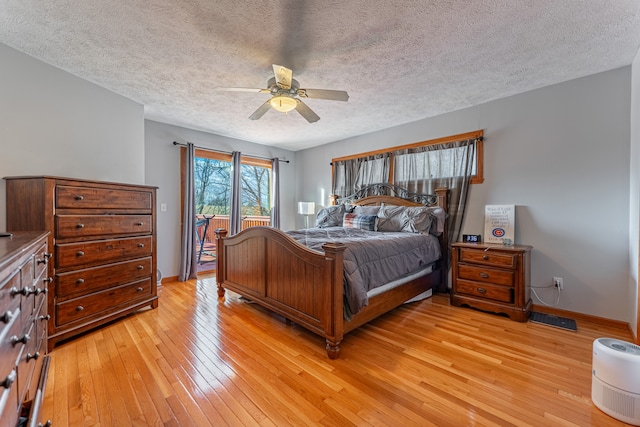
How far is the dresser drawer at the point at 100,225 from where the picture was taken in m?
2.15

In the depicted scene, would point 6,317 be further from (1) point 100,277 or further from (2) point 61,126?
(2) point 61,126

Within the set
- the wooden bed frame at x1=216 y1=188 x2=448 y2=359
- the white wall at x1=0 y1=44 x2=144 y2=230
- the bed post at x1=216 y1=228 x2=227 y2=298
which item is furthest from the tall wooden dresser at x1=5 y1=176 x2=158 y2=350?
the wooden bed frame at x1=216 y1=188 x2=448 y2=359

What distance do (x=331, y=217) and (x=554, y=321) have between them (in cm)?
295

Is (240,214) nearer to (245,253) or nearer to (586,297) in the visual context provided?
(245,253)

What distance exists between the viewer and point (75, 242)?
2.22 m

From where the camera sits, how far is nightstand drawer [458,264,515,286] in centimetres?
271

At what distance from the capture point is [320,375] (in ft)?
5.87

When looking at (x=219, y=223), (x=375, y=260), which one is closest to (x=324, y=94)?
(x=375, y=260)

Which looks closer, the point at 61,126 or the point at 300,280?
the point at 300,280

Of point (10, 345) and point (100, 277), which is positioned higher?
point (10, 345)

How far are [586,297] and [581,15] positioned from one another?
2523 millimetres

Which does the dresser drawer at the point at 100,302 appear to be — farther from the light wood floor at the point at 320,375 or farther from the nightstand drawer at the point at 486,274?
the nightstand drawer at the point at 486,274

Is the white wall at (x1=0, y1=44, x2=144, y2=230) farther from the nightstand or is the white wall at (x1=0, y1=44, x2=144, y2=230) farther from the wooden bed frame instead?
the nightstand

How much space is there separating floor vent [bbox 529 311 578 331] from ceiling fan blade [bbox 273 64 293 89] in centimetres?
327
